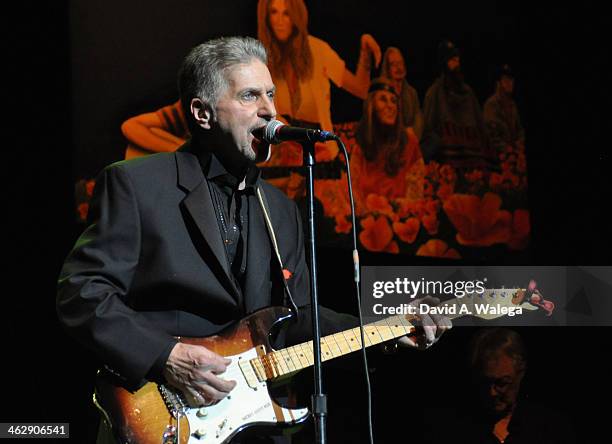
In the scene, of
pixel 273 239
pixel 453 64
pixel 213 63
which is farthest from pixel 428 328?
pixel 453 64

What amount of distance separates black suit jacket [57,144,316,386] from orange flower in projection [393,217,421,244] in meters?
2.01

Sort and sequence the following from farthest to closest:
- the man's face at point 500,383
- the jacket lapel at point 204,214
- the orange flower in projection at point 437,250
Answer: the orange flower in projection at point 437,250
the man's face at point 500,383
the jacket lapel at point 204,214

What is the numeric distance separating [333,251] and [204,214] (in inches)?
61.1

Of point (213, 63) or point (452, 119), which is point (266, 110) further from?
point (452, 119)

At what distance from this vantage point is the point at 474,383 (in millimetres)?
3619

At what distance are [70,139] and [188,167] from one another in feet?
4.90

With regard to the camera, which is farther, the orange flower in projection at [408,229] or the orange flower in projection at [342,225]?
the orange flower in projection at [408,229]

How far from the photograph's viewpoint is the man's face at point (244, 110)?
8.79 ft

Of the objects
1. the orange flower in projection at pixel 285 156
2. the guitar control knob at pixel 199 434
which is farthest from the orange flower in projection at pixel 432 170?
the guitar control knob at pixel 199 434

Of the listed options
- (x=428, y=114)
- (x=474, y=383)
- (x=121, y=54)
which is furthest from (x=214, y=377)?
(x=428, y=114)

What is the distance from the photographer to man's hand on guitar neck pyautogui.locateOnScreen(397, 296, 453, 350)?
273 cm

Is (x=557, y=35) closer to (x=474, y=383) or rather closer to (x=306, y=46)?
(x=306, y=46)

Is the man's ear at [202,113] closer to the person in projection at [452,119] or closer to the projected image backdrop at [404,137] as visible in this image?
the projected image backdrop at [404,137]

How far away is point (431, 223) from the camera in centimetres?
467
